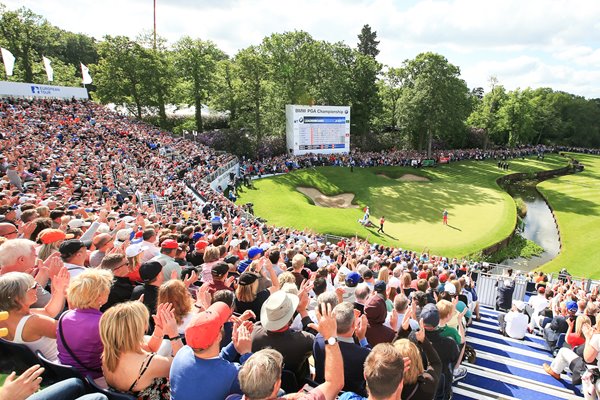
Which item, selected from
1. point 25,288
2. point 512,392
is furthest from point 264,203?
point 25,288

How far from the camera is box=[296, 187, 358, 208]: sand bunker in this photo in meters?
35.6

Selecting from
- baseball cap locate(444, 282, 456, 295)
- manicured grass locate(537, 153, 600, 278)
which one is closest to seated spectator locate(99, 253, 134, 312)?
baseball cap locate(444, 282, 456, 295)

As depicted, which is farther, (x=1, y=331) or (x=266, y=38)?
(x=266, y=38)

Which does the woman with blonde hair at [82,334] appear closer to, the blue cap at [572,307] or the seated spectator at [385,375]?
the seated spectator at [385,375]

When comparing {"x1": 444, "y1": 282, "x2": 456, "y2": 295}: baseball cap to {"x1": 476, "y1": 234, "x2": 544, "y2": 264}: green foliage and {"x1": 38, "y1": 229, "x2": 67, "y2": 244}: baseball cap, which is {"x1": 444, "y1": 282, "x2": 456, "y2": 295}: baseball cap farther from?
{"x1": 476, "y1": 234, "x2": 544, "y2": 264}: green foliage

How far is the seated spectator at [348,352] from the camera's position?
3.88m

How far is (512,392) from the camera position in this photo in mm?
6926

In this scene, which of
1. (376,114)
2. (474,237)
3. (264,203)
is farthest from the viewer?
(376,114)

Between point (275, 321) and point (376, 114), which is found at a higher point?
point (376, 114)

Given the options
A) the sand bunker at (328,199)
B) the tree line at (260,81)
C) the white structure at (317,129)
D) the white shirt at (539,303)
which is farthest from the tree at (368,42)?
the white shirt at (539,303)

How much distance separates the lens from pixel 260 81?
156ft

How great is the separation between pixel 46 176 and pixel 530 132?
283 feet

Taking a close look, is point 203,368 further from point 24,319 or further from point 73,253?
point 73,253

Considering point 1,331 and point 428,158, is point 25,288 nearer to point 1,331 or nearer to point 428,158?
point 1,331
